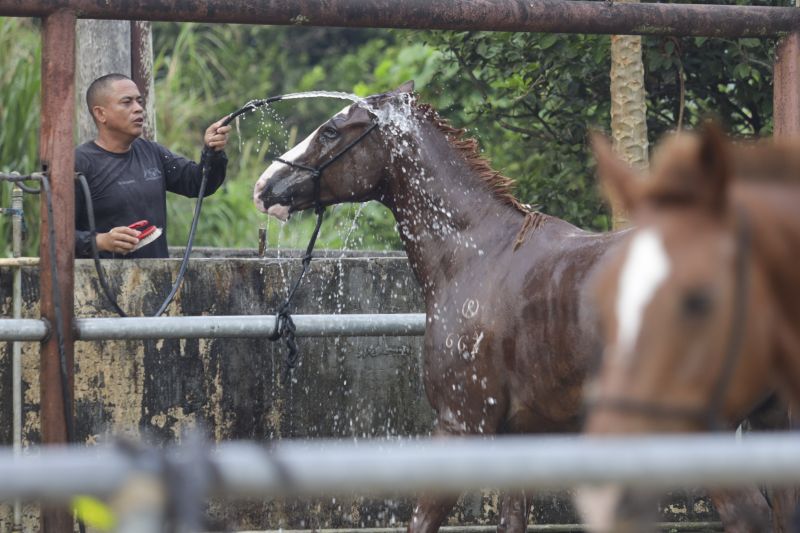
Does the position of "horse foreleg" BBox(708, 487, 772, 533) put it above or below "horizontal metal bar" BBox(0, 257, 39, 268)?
below

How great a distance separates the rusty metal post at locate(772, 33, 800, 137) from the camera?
5.48m

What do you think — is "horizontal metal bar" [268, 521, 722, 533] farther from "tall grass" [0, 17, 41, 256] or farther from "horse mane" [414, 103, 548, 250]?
"tall grass" [0, 17, 41, 256]

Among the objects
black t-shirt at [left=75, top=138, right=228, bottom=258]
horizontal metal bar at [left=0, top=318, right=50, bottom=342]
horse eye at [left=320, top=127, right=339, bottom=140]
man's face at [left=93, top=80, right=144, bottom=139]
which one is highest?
man's face at [left=93, top=80, right=144, bottom=139]

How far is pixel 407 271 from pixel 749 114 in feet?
8.77

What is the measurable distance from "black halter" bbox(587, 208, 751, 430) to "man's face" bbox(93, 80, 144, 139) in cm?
462

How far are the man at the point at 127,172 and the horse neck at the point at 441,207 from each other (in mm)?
1046

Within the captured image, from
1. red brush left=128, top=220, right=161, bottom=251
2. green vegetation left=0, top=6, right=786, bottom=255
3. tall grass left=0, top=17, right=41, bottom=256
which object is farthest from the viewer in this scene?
tall grass left=0, top=17, right=41, bottom=256

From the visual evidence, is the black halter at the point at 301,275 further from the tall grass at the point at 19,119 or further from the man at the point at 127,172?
the tall grass at the point at 19,119

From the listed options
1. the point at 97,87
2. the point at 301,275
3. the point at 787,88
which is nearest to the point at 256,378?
the point at 301,275

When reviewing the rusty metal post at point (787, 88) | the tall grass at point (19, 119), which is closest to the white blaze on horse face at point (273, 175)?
the rusty metal post at point (787, 88)

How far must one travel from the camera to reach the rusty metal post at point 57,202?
14.8 ft

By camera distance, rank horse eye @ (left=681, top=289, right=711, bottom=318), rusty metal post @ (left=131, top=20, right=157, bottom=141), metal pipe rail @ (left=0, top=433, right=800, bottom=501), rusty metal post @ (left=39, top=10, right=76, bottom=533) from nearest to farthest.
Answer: metal pipe rail @ (left=0, top=433, right=800, bottom=501) < horse eye @ (left=681, top=289, right=711, bottom=318) < rusty metal post @ (left=39, top=10, right=76, bottom=533) < rusty metal post @ (left=131, top=20, right=157, bottom=141)

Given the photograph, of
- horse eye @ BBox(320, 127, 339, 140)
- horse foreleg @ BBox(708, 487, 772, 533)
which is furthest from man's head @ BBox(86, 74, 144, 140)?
horse foreleg @ BBox(708, 487, 772, 533)

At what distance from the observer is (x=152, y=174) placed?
639cm
